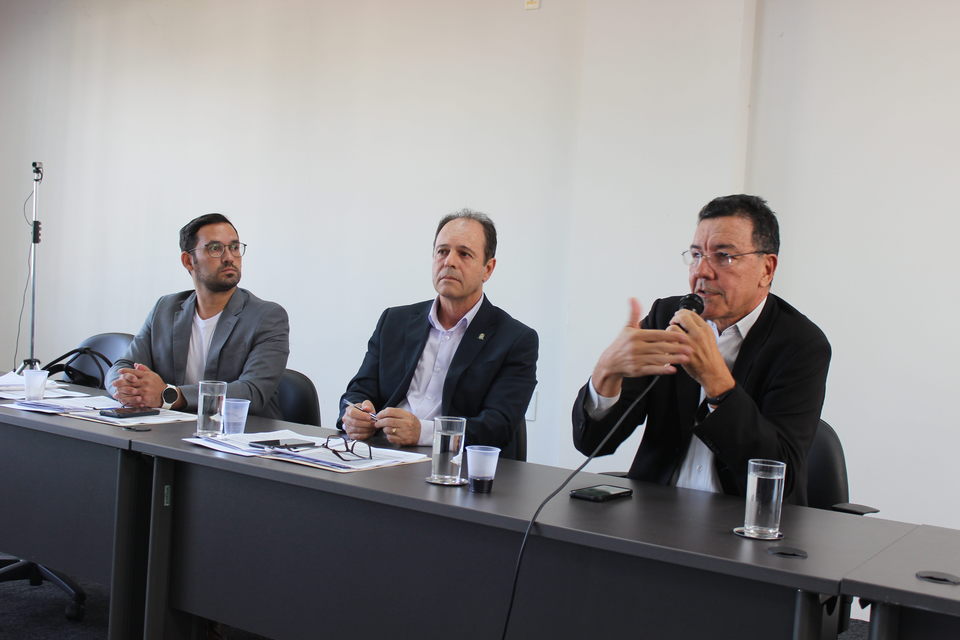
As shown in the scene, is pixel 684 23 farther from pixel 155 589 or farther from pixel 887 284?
pixel 155 589

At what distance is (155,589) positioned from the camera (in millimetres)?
1941

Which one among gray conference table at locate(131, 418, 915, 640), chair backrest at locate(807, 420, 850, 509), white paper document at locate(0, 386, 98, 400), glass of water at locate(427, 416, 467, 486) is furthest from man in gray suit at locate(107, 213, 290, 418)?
chair backrest at locate(807, 420, 850, 509)

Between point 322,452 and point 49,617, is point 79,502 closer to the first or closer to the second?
point 322,452

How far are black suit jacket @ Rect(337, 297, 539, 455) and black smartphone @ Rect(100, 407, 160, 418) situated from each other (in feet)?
1.73

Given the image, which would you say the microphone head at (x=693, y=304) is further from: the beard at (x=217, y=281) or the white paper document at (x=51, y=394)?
the white paper document at (x=51, y=394)

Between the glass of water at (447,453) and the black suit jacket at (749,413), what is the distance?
1.11ft

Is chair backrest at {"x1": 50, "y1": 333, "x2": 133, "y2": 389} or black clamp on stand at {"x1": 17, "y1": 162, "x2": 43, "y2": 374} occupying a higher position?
black clamp on stand at {"x1": 17, "y1": 162, "x2": 43, "y2": 374}

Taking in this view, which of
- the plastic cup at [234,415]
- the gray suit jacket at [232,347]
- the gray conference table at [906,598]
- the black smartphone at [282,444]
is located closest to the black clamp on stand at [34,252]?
the gray suit jacket at [232,347]

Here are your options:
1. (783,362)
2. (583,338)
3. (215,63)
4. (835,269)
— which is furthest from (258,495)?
(215,63)

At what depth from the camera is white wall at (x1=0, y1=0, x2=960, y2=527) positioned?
305 cm

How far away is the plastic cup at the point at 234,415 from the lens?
210 cm

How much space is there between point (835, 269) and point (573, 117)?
1.25 metres

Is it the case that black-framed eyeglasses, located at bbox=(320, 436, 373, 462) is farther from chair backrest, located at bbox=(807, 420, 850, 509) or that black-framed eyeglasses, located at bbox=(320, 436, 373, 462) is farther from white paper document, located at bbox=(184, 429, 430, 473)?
chair backrest, located at bbox=(807, 420, 850, 509)

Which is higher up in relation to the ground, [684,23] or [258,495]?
[684,23]
